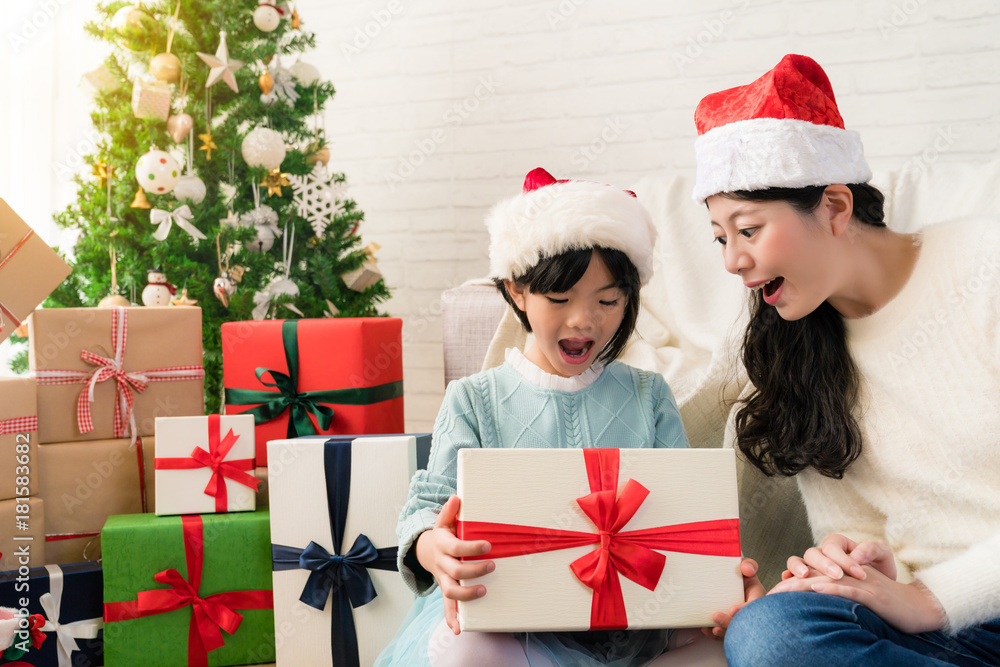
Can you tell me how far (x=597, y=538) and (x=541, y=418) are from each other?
0.28 metres

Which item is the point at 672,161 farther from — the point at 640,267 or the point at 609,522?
the point at 609,522

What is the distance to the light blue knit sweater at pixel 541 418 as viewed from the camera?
3.67ft

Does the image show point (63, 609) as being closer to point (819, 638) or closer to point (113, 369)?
point (113, 369)

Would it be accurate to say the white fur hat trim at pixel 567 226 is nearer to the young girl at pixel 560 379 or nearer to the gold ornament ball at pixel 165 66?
the young girl at pixel 560 379

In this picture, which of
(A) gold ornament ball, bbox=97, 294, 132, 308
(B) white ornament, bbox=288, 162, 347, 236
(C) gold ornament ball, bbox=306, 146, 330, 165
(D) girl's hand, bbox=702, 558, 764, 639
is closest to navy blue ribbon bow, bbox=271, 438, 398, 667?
(D) girl's hand, bbox=702, 558, 764, 639

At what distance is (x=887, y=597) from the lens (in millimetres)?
876

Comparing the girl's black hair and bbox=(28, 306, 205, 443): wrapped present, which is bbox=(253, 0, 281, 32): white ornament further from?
the girl's black hair

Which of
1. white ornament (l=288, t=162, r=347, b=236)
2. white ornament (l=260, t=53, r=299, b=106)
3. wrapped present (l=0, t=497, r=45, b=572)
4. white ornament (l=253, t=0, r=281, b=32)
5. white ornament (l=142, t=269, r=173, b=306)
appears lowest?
wrapped present (l=0, t=497, r=45, b=572)

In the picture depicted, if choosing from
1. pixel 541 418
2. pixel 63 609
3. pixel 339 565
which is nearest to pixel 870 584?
pixel 541 418

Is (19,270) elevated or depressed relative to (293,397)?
elevated

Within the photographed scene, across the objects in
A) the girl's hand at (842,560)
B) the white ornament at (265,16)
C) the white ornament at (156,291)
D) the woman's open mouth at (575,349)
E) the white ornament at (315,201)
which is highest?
the white ornament at (265,16)

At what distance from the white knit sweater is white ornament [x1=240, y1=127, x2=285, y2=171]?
4.95 ft

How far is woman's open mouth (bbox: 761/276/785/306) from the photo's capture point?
1.07m

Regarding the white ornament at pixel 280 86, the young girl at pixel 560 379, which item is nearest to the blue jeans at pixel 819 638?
the young girl at pixel 560 379
